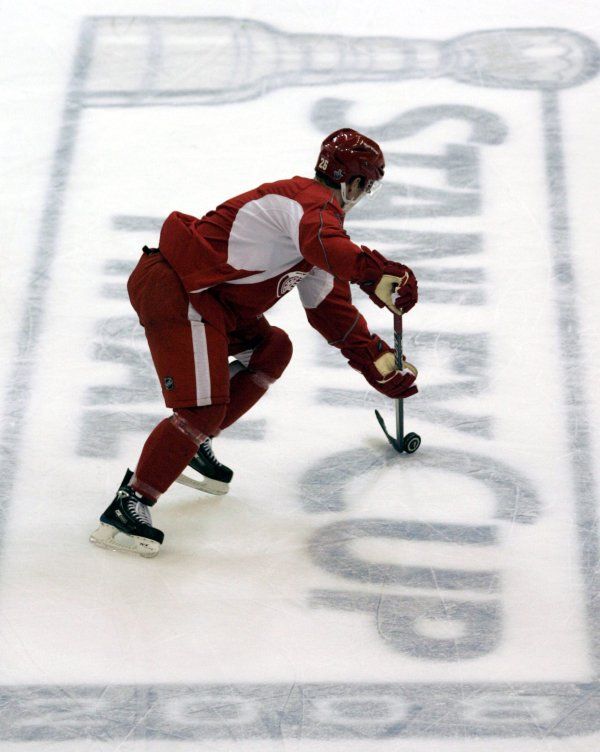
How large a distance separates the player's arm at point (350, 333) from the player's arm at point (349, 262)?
39cm

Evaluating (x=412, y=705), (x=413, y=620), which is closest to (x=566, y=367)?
(x=413, y=620)

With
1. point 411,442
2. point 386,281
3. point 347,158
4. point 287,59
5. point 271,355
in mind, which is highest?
point 347,158

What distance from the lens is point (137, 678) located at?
3.49 m

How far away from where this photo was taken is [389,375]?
159 inches

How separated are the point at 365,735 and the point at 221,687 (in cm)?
37

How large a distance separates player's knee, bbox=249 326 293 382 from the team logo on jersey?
22 cm

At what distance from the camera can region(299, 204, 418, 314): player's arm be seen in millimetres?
3498

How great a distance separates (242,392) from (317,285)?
0.36 meters

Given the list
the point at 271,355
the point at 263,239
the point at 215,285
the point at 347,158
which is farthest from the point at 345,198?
the point at 271,355

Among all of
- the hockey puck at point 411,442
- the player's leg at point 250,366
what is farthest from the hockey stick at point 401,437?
the player's leg at point 250,366

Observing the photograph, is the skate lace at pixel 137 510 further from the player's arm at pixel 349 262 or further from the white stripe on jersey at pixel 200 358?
the player's arm at pixel 349 262

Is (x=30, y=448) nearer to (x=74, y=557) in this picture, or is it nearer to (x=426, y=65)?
(x=74, y=557)

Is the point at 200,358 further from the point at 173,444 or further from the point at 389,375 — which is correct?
the point at 389,375

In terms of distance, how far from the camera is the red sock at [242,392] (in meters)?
4.04
